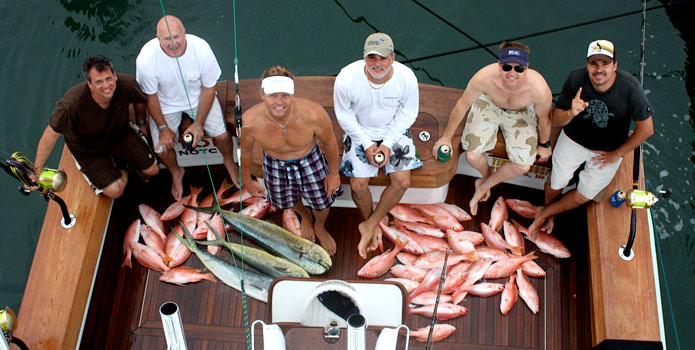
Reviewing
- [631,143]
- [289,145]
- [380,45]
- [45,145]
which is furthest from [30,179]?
[631,143]

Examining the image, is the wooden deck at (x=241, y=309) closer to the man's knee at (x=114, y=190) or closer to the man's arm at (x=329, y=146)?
the man's knee at (x=114, y=190)

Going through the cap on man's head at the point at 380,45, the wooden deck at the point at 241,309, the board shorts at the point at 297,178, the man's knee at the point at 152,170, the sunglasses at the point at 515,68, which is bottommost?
the wooden deck at the point at 241,309

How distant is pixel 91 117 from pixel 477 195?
213cm

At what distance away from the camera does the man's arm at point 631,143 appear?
296 cm

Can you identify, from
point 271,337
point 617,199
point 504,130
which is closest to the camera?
point 271,337

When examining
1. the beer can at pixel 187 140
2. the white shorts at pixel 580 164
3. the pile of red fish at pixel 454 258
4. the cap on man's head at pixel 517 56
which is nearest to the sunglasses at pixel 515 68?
the cap on man's head at pixel 517 56

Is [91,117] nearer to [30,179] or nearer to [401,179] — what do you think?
[30,179]

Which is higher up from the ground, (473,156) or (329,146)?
(473,156)

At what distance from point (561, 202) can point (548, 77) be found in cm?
178

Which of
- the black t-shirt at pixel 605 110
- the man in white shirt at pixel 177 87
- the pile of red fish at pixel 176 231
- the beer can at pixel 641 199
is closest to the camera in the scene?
the black t-shirt at pixel 605 110

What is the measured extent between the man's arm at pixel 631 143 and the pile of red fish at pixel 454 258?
59 centimetres

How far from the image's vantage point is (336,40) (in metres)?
5.07

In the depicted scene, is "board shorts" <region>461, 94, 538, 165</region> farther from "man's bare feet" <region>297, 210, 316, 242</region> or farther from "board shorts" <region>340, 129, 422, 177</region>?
"man's bare feet" <region>297, 210, 316, 242</region>

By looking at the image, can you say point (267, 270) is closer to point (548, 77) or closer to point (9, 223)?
point (9, 223)
